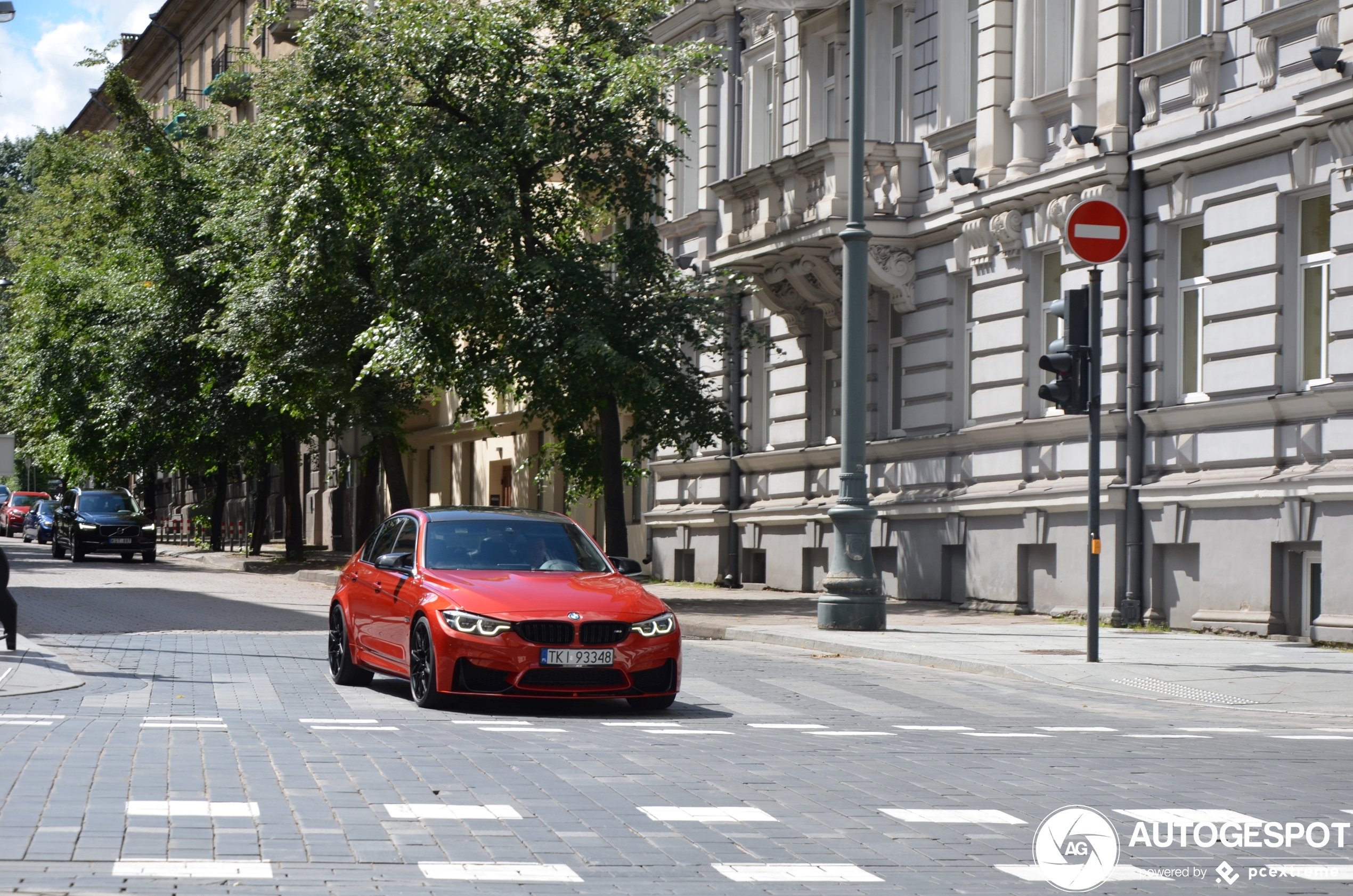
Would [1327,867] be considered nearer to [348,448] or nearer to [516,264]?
[516,264]

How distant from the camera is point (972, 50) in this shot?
2550cm

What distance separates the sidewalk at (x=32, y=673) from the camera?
1289 centimetres

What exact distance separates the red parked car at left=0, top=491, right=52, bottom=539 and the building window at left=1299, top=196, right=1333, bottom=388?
217 feet

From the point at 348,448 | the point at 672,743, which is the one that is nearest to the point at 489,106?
the point at 348,448

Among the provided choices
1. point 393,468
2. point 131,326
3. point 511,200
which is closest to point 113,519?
point 131,326

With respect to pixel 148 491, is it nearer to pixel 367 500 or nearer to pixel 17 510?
pixel 367 500

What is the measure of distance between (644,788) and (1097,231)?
9.40 m

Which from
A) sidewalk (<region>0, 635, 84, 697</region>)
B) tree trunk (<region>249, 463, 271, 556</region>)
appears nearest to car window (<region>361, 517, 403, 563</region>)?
sidewalk (<region>0, 635, 84, 697</region>)

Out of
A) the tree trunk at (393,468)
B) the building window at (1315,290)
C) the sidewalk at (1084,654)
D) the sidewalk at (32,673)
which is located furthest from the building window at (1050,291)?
the tree trunk at (393,468)

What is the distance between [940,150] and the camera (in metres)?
25.6

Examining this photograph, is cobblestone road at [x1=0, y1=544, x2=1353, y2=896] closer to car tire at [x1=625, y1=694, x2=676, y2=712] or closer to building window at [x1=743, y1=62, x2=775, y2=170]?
car tire at [x1=625, y1=694, x2=676, y2=712]

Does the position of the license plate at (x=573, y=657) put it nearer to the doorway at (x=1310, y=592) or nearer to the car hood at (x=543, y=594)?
the car hood at (x=543, y=594)

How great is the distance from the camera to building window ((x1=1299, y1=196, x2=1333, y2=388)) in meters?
18.9

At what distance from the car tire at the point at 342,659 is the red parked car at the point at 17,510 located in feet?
218
